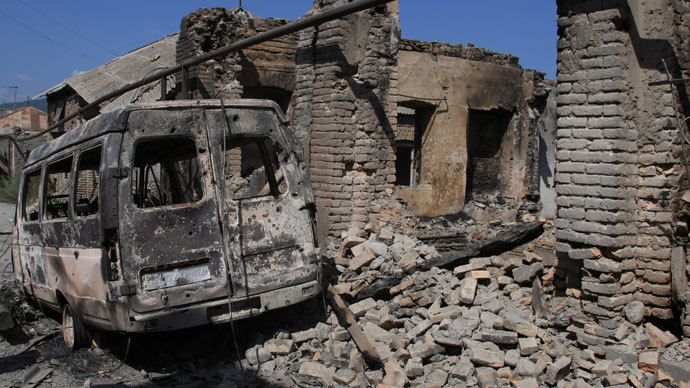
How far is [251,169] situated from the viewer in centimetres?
1091

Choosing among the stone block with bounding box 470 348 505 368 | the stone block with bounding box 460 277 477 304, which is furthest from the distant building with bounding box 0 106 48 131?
the stone block with bounding box 470 348 505 368

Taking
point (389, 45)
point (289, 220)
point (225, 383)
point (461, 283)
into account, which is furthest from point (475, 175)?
point (225, 383)

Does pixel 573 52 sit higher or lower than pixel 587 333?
higher

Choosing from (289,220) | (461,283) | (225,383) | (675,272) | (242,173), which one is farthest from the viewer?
(242,173)

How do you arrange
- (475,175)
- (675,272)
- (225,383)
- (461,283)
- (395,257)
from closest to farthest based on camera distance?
(225,383) < (675,272) < (461,283) < (395,257) < (475,175)

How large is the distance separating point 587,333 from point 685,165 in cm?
176

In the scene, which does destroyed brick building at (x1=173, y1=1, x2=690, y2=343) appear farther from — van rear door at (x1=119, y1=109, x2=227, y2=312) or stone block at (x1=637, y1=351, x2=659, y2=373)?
van rear door at (x1=119, y1=109, x2=227, y2=312)

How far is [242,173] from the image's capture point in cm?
1090

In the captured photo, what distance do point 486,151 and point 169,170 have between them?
9611 millimetres

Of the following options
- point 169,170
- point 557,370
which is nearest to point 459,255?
point 557,370

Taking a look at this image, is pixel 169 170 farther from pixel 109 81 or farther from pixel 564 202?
pixel 109 81

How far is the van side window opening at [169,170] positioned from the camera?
543 cm

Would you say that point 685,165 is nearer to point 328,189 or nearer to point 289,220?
point 289,220

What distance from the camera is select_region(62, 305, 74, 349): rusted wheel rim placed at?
524cm
